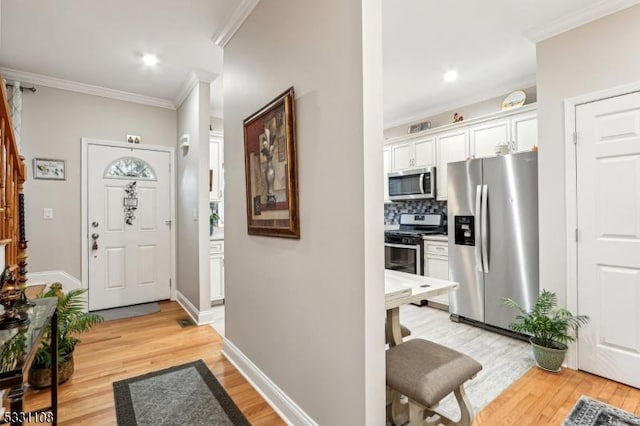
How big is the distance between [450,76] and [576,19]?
1.19m

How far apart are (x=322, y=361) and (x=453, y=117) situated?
12.5 feet

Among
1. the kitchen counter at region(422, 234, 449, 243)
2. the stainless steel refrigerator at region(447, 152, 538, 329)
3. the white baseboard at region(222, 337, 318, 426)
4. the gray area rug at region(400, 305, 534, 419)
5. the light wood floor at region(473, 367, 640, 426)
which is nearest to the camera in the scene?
the white baseboard at region(222, 337, 318, 426)

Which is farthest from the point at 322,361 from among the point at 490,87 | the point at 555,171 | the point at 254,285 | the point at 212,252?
Result: the point at 490,87

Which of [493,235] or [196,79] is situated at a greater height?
[196,79]

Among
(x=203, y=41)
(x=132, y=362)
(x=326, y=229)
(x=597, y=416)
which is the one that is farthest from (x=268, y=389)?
(x=203, y=41)

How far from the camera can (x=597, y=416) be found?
1.84 meters

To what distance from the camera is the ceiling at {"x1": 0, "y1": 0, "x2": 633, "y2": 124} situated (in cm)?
228

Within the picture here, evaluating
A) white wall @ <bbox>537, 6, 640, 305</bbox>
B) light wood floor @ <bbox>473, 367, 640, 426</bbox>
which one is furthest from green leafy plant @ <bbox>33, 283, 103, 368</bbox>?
white wall @ <bbox>537, 6, 640, 305</bbox>

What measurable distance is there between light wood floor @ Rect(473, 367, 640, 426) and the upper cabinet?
2.27 meters

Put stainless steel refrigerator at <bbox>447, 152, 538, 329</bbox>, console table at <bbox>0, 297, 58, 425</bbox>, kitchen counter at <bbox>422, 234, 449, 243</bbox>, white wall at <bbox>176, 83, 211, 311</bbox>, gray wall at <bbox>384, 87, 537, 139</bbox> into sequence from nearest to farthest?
console table at <bbox>0, 297, 58, 425</bbox>
stainless steel refrigerator at <bbox>447, 152, 538, 329</bbox>
white wall at <bbox>176, 83, 211, 311</bbox>
gray wall at <bbox>384, 87, 537, 139</bbox>
kitchen counter at <bbox>422, 234, 449, 243</bbox>

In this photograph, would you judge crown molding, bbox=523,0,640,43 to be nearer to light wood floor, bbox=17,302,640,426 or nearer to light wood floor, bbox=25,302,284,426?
light wood floor, bbox=17,302,640,426

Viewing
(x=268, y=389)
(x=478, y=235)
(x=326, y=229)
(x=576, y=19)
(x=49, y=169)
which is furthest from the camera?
(x=49, y=169)

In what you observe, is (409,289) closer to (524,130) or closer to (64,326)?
(64,326)

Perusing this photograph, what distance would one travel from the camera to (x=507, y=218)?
2998mm
